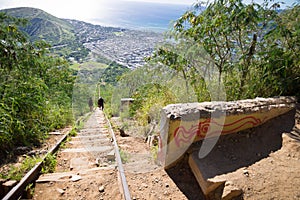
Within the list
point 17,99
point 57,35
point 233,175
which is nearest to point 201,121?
point 233,175

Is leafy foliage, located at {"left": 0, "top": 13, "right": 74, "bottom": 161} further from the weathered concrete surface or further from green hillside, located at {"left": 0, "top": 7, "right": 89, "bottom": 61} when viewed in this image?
the weathered concrete surface

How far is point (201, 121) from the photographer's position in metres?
3.03

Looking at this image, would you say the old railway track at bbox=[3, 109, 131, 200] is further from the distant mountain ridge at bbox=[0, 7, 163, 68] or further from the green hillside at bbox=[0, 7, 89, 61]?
the green hillside at bbox=[0, 7, 89, 61]

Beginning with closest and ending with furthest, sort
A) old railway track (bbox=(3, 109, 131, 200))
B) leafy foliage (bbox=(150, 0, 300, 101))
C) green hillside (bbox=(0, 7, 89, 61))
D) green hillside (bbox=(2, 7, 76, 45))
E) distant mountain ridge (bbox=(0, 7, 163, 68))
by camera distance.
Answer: old railway track (bbox=(3, 109, 131, 200)) < leafy foliage (bbox=(150, 0, 300, 101)) < distant mountain ridge (bbox=(0, 7, 163, 68)) < green hillside (bbox=(0, 7, 89, 61)) < green hillside (bbox=(2, 7, 76, 45))

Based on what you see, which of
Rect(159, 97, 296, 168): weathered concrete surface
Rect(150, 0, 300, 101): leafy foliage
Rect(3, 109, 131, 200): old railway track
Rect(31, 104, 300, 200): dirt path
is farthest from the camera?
Rect(150, 0, 300, 101): leafy foliage

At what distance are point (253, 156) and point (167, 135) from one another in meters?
1.34

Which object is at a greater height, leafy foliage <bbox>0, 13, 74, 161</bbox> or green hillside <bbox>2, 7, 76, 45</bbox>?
green hillside <bbox>2, 7, 76, 45</bbox>

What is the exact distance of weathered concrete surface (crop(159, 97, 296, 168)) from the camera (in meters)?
2.94

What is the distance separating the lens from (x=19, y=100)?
4.66 meters

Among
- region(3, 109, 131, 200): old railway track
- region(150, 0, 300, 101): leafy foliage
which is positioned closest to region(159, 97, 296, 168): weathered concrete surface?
Result: region(3, 109, 131, 200): old railway track

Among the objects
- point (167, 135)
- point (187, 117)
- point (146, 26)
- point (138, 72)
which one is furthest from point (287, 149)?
point (138, 72)

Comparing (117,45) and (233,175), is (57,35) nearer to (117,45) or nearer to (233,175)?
(117,45)

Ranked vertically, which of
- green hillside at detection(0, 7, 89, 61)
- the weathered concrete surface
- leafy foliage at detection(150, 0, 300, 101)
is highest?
green hillside at detection(0, 7, 89, 61)

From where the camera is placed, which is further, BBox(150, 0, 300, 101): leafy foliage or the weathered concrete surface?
BBox(150, 0, 300, 101): leafy foliage
